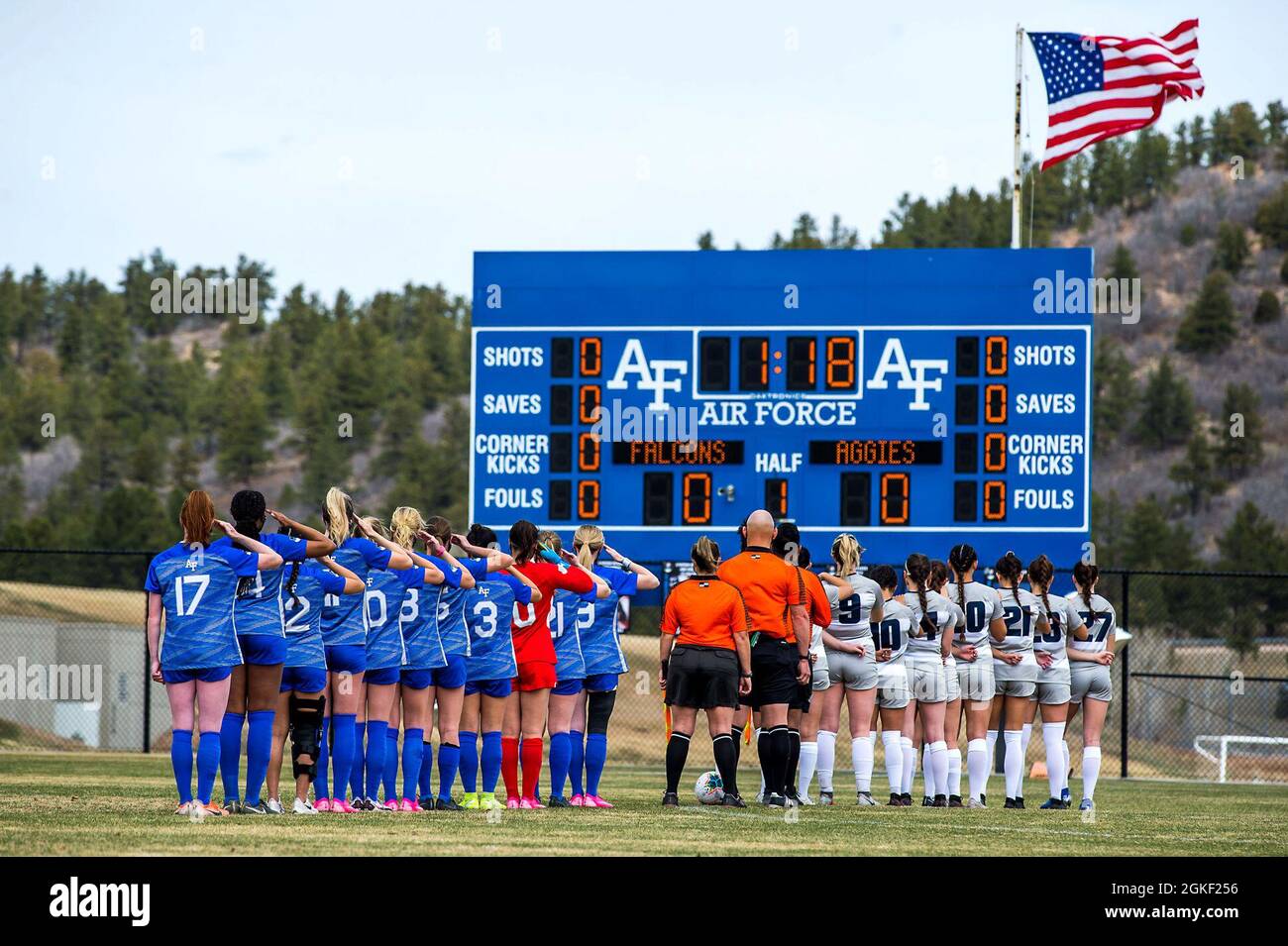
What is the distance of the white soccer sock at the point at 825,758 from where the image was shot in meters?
15.1

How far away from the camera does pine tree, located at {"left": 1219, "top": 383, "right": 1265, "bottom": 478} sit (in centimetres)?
6762

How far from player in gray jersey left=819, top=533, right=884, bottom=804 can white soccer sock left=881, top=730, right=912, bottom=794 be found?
0.50 feet

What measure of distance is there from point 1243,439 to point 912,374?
49.9m

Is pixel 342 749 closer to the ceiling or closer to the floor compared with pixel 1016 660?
closer to the floor

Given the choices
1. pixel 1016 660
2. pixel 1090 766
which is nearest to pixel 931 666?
pixel 1016 660

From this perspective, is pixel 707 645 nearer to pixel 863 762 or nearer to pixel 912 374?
pixel 863 762

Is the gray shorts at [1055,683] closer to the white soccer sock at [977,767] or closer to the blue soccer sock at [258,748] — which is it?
the white soccer sock at [977,767]

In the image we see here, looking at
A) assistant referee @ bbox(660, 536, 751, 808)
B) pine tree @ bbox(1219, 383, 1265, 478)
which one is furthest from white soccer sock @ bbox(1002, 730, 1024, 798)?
pine tree @ bbox(1219, 383, 1265, 478)

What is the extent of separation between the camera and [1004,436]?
2206 cm

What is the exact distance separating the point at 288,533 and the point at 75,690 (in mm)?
21344

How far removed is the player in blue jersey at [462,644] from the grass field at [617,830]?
0.61 m

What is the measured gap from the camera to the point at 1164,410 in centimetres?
7138
